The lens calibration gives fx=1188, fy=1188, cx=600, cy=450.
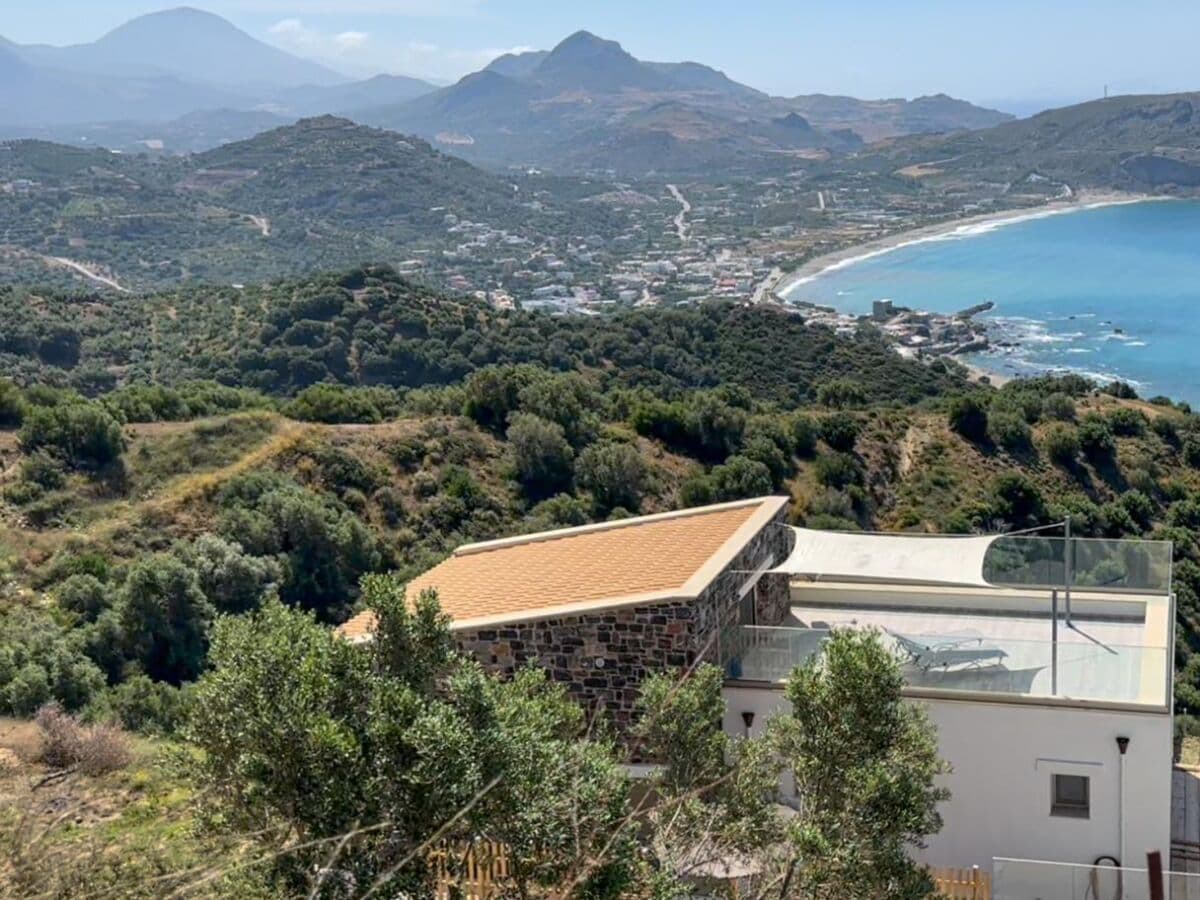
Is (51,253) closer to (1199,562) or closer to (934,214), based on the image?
(1199,562)

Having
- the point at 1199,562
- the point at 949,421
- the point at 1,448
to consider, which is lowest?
the point at 1199,562

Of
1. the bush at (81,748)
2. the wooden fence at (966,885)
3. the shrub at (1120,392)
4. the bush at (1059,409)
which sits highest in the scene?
the bush at (81,748)

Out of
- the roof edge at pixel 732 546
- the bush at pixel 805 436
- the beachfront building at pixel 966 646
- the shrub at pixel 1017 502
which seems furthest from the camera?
the bush at pixel 805 436

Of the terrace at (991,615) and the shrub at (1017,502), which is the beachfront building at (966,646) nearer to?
the terrace at (991,615)

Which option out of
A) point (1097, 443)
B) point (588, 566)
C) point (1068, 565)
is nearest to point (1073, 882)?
point (1068, 565)

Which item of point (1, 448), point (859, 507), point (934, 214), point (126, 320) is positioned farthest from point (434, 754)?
point (934, 214)

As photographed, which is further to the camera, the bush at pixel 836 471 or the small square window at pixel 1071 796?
the bush at pixel 836 471

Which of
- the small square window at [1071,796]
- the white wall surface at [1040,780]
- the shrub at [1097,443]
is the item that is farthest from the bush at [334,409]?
the small square window at [1071,796]
